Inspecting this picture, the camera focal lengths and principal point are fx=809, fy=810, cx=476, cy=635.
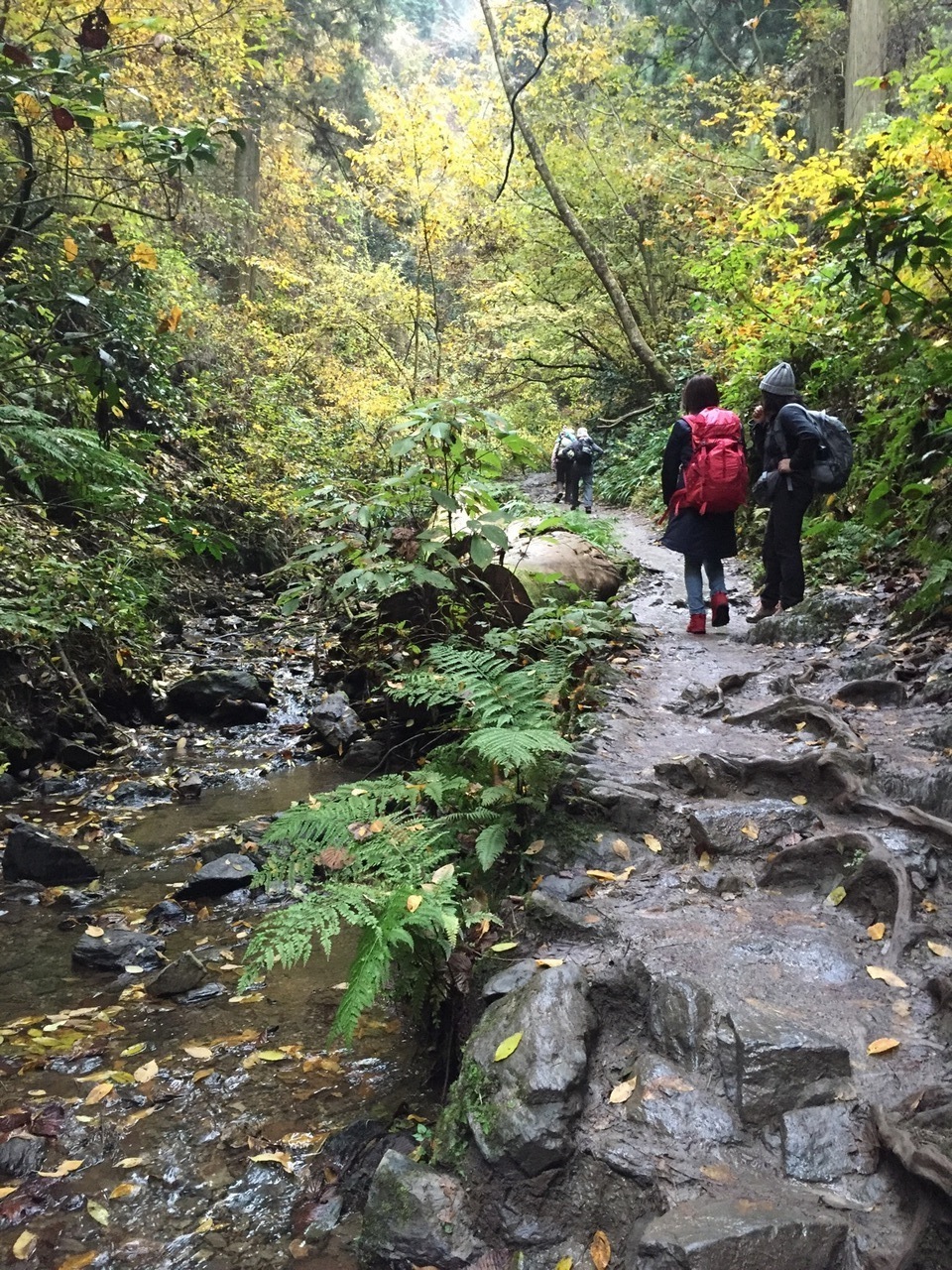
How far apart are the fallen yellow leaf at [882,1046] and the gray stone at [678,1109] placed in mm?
514

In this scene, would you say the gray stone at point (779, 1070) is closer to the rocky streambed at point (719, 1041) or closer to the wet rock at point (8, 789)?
the rocky streambed at point (719, 1041)

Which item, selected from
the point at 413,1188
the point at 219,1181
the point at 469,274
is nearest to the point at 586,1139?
the point at 413,1188

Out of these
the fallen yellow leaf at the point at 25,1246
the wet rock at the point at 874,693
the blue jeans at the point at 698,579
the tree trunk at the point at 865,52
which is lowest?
the fallen yellow leaf at the point at 25,1246

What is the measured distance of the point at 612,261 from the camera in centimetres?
2127

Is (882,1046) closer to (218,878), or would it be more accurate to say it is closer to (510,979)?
(510,979)

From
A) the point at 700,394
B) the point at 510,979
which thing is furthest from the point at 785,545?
the point at 510,979

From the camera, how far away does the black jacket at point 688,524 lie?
7.39 metres

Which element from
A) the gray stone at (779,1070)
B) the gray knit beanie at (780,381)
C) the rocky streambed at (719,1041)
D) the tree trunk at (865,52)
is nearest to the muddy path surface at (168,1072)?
the rocky streambed at (719,1041)

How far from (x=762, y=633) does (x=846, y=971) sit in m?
4.60

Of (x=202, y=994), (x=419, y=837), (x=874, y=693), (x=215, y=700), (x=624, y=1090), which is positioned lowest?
(x=202, y=994)

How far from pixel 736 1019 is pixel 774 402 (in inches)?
228

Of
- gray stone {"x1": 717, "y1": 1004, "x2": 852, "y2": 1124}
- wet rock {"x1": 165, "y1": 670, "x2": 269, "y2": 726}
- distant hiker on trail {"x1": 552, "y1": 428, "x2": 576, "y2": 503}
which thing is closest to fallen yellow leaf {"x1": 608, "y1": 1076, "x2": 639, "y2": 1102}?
gray stone {"x1": 717, "y1": 1004, "x2": 852, "y2": 1124}

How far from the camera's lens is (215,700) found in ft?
29.4

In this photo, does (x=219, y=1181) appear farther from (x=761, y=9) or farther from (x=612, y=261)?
(x=761, y=9)
